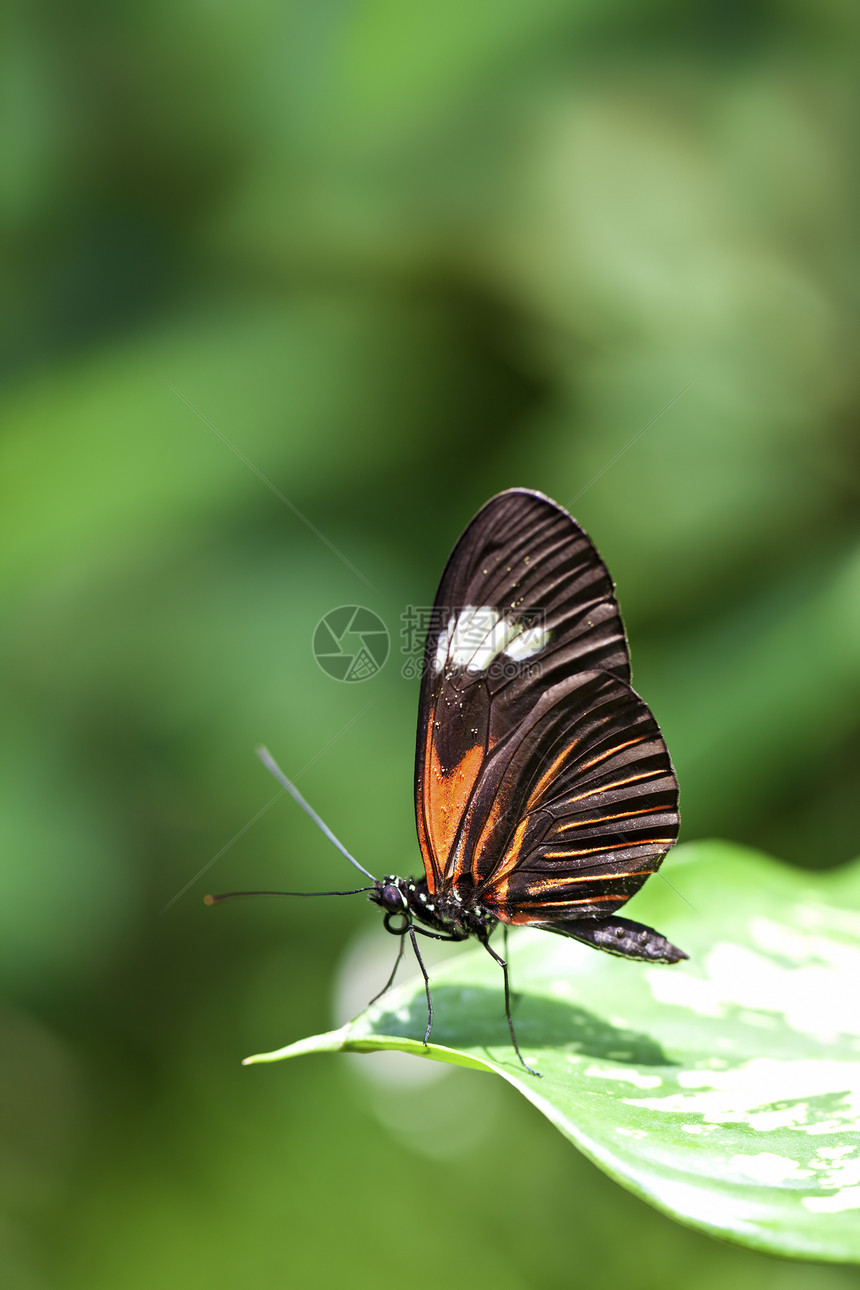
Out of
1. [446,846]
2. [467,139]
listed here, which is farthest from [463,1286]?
[467,139]

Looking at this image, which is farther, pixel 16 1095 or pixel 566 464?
pixel 566 464

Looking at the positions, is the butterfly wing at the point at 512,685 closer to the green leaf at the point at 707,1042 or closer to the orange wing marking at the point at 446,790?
the orange wing marking at the point at 446,790

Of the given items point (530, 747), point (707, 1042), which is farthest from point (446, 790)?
point (707, 1042)

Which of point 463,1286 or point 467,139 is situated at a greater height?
point 467,139

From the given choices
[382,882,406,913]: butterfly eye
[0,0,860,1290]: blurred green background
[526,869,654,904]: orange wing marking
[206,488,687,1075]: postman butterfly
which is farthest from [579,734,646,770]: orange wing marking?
[0,0,860,1290]: blurred green background

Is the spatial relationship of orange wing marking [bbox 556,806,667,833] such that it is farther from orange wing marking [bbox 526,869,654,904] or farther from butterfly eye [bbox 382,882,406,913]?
butterfly eye [bbox 382,882,406,913]

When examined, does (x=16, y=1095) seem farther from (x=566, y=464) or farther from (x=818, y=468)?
(x=818, y=468)

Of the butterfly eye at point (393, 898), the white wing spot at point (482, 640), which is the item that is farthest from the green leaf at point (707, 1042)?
the white wing spot at point (482, 640)
